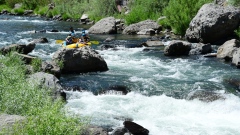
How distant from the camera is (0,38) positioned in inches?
1085

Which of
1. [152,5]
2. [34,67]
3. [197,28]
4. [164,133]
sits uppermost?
[152,5]

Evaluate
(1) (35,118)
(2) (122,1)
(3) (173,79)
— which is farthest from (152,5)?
(1) (35,118)

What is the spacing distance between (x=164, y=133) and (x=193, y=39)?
53.9ft

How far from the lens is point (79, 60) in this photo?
16891 mm

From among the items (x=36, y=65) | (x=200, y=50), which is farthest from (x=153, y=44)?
(x=36, y=65)

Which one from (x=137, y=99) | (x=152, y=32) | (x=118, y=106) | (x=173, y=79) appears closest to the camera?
(x=118, y=106)

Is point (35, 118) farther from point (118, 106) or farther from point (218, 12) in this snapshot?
point (218, 12)

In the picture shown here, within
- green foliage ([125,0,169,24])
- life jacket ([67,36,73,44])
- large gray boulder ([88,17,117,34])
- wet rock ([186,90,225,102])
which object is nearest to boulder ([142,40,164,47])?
life jacket ([67,36,73,44])

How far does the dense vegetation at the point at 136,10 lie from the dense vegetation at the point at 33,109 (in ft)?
65.0

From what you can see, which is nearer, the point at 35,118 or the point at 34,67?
the point at 35,118

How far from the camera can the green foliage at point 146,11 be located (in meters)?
36.8

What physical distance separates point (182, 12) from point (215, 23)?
4.81 meters

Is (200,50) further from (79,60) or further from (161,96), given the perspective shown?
(161,96)

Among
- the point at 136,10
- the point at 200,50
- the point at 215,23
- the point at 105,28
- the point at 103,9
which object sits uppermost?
the point at 103,9
